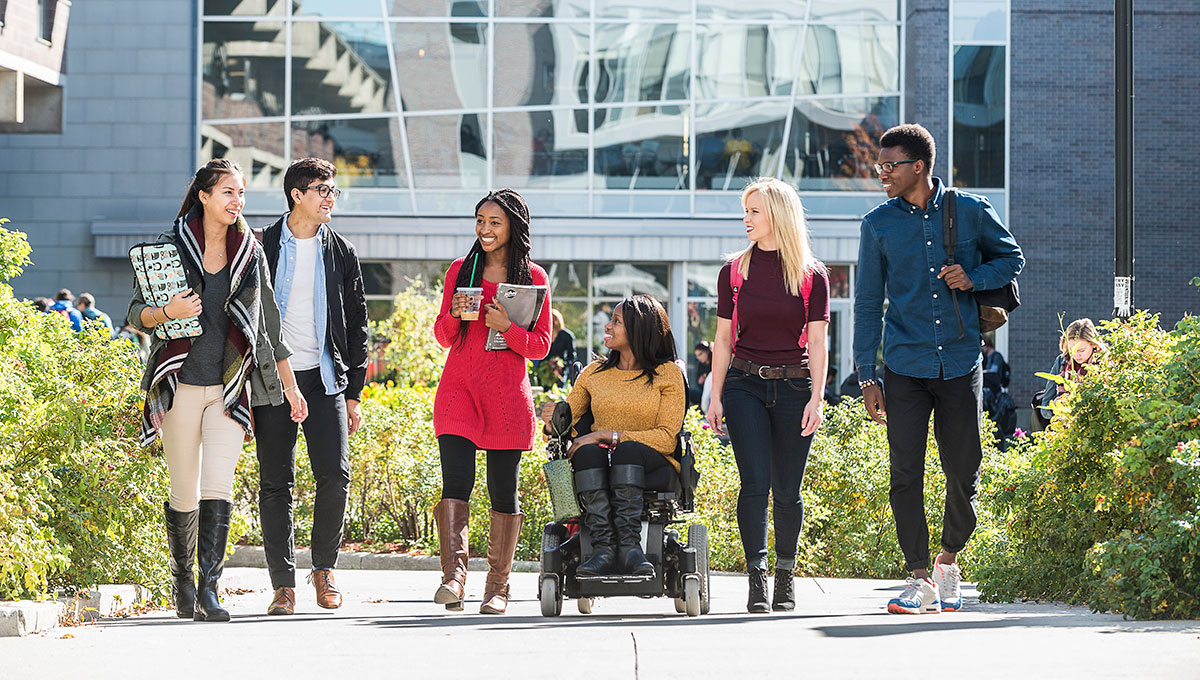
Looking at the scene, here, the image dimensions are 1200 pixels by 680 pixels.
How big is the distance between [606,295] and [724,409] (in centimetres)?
1875

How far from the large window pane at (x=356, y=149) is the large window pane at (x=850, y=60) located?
6.98 m

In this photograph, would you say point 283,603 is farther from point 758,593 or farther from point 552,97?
point 552,97

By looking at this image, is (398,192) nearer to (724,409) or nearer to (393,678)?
(724,409)

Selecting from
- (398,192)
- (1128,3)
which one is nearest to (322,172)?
(1128,3)

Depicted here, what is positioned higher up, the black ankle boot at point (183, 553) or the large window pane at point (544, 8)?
the large window pane at point (544, 8)

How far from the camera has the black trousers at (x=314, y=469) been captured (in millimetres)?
6621

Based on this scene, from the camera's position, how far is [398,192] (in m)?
25.0

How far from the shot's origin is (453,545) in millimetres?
6762

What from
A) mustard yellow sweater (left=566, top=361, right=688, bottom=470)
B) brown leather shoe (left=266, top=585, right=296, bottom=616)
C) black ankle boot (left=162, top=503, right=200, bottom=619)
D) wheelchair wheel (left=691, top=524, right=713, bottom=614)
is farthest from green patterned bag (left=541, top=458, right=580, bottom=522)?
black ankle boot (left=162, top=503, right=200, bottom=619)

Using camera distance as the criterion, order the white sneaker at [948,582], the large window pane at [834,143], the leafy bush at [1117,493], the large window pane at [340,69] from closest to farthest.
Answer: the leafy bush at [1117,493] < the white sneaker at [948,582] < the large window pane at [340,69] < the large window pane at [834,143]

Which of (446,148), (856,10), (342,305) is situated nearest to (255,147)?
(446,148)

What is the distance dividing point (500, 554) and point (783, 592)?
1289 millimetres

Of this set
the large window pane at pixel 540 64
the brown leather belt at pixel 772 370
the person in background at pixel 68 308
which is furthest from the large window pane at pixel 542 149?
the brown leather belt at pixel 772 370

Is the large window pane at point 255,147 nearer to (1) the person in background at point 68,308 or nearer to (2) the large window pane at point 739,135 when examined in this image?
(2) the large window pane at point 739,135
